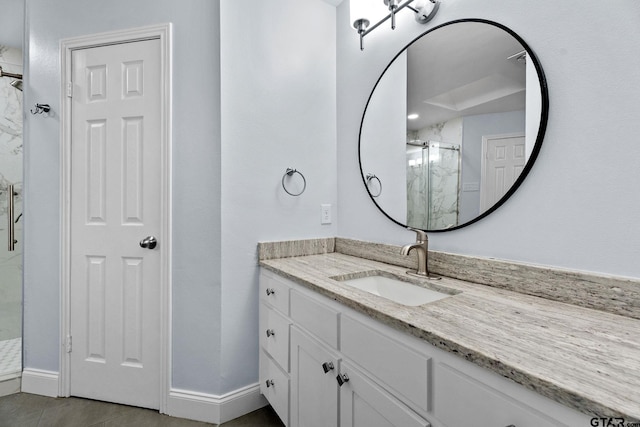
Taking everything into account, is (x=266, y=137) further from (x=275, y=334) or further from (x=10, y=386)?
(x=10, y=386)

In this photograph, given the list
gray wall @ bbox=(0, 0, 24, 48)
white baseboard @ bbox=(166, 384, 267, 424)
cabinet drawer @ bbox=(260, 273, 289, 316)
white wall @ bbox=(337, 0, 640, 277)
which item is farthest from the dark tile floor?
gray wall @ bbox=(0, 0, 24, 48)

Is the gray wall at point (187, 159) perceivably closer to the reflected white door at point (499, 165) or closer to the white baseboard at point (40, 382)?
the white baseboard at point (40, 382)

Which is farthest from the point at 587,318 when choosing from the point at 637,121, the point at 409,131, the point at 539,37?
the point at 409,131

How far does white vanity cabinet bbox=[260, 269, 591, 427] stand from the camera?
1.87 feet

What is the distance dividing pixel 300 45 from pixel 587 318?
190cm

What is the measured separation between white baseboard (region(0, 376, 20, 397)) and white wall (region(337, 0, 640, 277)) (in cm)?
269

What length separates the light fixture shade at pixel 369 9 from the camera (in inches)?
63.0

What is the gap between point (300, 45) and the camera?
182 cm

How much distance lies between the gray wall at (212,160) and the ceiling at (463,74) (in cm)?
72

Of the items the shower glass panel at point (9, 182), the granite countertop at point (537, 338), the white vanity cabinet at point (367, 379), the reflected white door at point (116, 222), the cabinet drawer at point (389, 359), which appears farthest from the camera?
the shower glass panel at point (9, 182)

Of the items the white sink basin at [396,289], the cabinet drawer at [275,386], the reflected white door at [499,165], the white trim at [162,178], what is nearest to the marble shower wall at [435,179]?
the reflected white door at [499,165]

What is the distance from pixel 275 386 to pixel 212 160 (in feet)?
4.00

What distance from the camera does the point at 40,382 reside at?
1725 millimetres

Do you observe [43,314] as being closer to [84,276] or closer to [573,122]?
[84,276]
